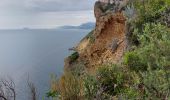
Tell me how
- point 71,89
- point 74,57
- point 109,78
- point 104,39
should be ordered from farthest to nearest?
point 74,57 → point 104,39 → point 109,78 → point 71,89

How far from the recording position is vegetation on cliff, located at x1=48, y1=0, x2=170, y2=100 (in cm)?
1055

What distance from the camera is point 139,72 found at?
14102mm

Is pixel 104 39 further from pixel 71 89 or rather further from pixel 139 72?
pixel 139 72

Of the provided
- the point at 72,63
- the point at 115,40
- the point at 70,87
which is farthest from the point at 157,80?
the point at 72,63

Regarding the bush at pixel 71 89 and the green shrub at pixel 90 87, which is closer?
the bush at pixel 71 89

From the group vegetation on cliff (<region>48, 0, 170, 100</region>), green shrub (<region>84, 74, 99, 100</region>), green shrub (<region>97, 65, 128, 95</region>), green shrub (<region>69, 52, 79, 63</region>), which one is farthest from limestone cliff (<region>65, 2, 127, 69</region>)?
green shrub (<region>84, 74, 99, 100</region>)

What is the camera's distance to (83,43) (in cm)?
3425

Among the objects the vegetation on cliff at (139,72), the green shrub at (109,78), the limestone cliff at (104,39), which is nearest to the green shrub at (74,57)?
the limestone cliff at (104,39)

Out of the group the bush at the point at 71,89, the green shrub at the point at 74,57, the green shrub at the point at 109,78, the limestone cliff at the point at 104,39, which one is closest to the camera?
the bush at the point at 71,89

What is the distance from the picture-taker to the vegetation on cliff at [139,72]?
10555 mm

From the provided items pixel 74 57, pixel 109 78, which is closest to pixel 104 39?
pixel 74 57

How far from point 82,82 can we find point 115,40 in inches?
423

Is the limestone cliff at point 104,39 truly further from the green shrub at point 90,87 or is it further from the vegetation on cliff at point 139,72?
the green shrub at point 90,87

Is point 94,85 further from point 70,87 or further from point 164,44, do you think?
point 164,44
